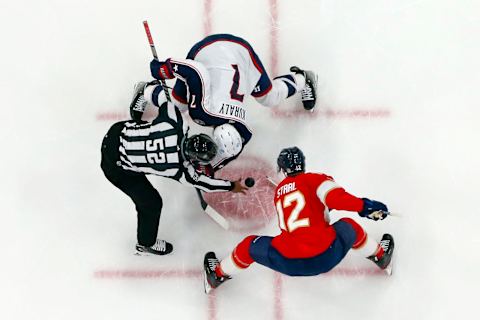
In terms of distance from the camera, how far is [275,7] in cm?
395

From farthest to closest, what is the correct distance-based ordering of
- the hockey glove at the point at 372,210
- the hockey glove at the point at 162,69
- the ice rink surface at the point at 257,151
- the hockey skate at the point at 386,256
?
the ice rink surface at the point at 257,151
the hockey skate at the point at 386,256
the hockey glove at the point at 162,69
the hockey glove at the point at 372,210

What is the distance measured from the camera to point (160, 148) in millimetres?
2896

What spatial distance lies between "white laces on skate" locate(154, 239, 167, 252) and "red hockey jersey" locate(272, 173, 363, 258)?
0.91 metres

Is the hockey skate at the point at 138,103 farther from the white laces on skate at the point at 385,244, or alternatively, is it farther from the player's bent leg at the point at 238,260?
the white laces on skate at the point at 385,244

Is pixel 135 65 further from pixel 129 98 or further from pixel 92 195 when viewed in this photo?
pixel 92 195

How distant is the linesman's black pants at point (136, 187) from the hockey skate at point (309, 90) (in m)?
1.21

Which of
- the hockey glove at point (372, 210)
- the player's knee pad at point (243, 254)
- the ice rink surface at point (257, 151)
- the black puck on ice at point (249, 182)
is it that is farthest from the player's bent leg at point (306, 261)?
the ice rink surface at point (257, 151)

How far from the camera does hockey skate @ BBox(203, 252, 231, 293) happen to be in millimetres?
3510

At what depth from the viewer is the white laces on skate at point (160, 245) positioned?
354cm

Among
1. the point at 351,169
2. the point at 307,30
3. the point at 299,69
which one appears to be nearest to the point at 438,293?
the point at 351,169

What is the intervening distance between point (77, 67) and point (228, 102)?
4.81ft

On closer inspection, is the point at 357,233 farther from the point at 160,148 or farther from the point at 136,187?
the point at 136,187

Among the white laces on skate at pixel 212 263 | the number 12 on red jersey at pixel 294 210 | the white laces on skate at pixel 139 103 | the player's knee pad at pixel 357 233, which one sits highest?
the white laces on skate at pixel 139 103

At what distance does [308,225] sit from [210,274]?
0.92 meters
